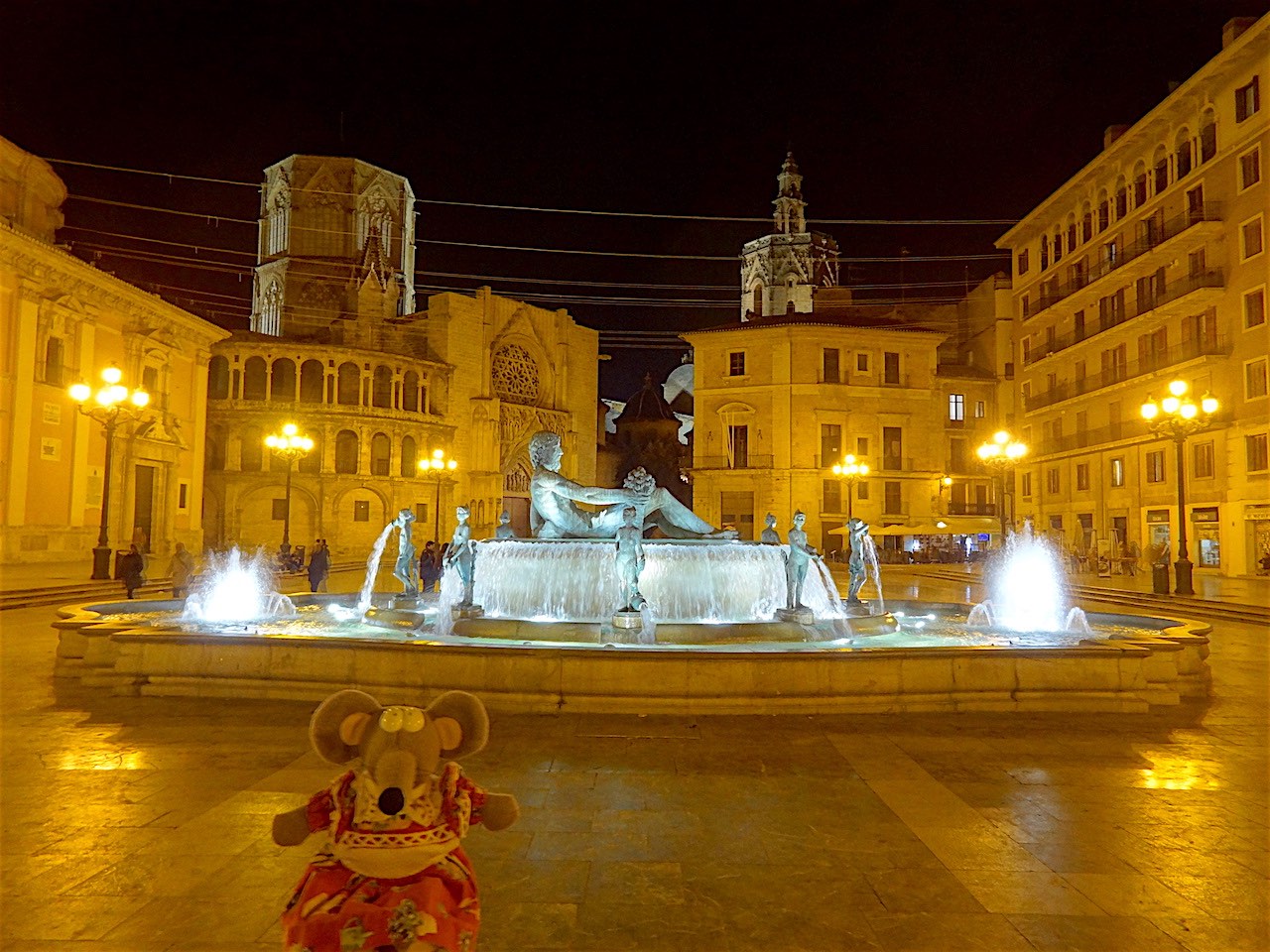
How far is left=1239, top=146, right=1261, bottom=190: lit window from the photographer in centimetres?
2584

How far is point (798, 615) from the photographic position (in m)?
10.1

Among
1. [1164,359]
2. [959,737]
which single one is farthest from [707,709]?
[1164,359]

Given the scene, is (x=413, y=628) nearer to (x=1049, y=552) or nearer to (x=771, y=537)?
(x=771, y=537)

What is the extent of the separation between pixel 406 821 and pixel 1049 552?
123 feet

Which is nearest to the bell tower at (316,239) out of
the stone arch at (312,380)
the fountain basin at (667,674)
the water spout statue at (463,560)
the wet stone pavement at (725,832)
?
the stone arch at (312,380)

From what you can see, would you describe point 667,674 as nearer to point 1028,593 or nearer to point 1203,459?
point 1028,593

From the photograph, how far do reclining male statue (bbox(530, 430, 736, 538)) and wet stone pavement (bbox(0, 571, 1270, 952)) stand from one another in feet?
17.2

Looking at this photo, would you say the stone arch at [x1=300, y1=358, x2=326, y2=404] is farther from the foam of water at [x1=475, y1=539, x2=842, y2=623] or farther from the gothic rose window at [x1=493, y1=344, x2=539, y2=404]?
the foam of water at [x1=475, y1=539, x2=842, y2=623]

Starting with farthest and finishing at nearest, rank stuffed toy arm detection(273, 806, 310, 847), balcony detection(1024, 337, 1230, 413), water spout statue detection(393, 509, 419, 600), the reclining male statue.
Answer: balcony detection(1024, 337, 1230, 413), water spout statue detection(393, 509, 419, 600), the reclining male statue, stuffed toy arm detection(273, 806, 310, 847)

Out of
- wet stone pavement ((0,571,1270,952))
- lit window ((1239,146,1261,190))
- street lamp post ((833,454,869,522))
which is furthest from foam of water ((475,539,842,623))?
lit window ((1239,146,1261,190))

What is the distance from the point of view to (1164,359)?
30.0m

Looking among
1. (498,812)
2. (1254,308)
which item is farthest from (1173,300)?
(498,812)

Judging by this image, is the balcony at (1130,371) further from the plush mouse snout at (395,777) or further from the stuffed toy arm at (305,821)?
the stuffed toy arm at (305,821)

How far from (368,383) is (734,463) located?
19.3 m
